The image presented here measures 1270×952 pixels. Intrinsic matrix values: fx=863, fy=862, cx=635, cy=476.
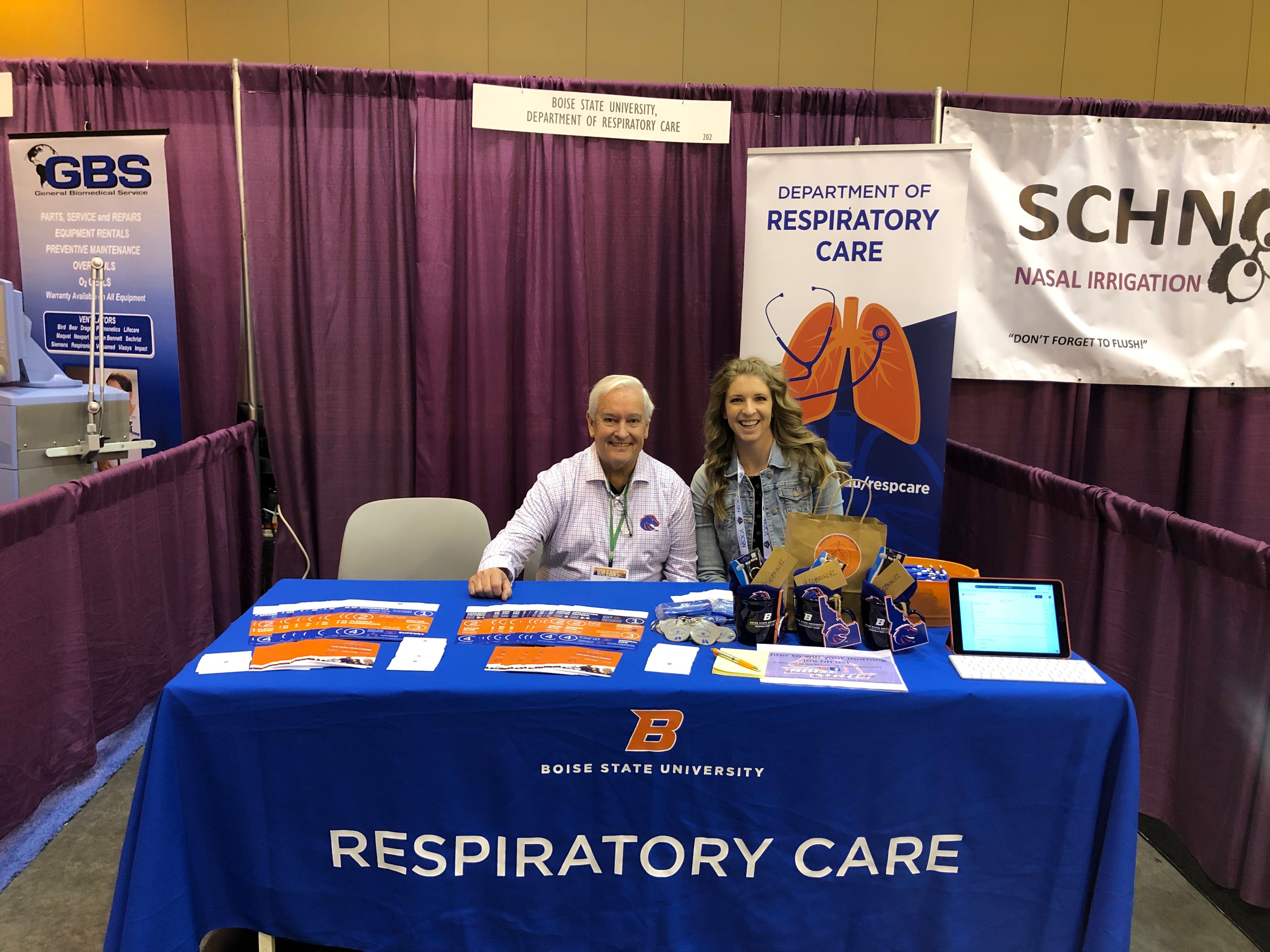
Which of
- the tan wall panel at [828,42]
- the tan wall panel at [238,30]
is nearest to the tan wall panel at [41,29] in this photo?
the tan wall panel at [238,30]

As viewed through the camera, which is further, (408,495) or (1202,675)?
(408,495)

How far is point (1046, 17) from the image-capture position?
426 centimetres

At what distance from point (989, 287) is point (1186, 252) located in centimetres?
94

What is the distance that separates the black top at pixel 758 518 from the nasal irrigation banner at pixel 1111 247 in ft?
6.65

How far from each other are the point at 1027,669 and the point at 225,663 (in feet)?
4.87

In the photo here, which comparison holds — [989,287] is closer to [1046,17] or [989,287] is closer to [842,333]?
[842,333]

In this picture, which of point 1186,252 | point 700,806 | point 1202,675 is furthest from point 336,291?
point 1186,252

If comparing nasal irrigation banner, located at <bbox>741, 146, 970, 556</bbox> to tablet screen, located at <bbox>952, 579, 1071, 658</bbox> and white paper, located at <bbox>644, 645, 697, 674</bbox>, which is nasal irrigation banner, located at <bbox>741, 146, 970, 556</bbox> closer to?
tablet screen, located at <bbox>952, 579, 1071, 658</bbox>

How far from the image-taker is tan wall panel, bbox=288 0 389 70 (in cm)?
405

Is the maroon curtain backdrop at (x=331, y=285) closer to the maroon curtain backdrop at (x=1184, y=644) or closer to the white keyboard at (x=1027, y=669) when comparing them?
the maroon curtain backdrop at (x=1184, y=644)

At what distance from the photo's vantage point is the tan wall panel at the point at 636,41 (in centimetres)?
413

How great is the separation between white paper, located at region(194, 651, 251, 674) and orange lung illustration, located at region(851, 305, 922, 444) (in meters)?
2.47

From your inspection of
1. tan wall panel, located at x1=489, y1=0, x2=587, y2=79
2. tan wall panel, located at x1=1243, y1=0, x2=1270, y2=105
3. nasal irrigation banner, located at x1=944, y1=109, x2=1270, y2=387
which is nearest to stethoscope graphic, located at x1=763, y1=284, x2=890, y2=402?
nasal irrigation banner, located at x1=944, y1=109, x2=1270, y2=387

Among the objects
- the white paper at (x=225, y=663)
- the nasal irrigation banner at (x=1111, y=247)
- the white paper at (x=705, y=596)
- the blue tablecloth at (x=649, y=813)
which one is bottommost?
the blue tablecloth at (x=649, y=813)
